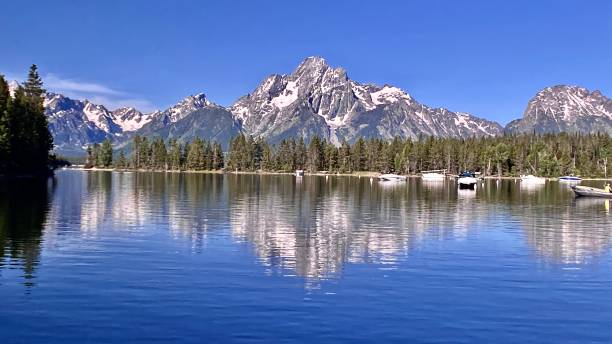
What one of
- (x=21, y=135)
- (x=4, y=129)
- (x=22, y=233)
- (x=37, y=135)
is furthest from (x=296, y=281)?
(x=37, y=135)

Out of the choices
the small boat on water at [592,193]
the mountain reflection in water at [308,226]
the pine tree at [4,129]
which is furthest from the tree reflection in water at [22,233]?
the small boat on water at [592,193]

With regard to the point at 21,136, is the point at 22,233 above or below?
below

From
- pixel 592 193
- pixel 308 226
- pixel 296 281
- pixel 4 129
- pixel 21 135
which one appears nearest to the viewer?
pixel 296 281

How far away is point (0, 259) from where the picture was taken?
39.7m

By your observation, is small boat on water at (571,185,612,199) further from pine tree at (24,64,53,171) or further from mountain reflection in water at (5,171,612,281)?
pine tree at (24,64,53,171)

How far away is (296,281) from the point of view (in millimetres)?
35812

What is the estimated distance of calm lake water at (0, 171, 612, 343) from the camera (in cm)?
2619

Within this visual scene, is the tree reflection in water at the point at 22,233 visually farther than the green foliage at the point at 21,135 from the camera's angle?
No

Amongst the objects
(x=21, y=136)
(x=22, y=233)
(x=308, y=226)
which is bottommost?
(x=308, y=226)

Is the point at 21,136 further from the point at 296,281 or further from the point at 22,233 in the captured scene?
the point at 296,281

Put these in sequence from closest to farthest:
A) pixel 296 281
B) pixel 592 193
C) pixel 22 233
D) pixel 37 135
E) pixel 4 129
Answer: pixel 296 281 → pixel 22 233 → pixel 4 129 → pixel 592 193 → pixel 37 135

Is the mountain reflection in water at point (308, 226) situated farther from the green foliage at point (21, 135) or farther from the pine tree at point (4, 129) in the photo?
the green foliage at point (21, 135)

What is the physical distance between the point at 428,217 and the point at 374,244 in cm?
2958

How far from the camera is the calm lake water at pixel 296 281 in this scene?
85.9 ft
